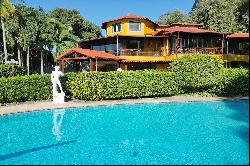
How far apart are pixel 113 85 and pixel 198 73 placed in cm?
784

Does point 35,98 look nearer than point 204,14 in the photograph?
Yes

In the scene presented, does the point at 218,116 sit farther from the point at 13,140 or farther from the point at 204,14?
the point at 204,14

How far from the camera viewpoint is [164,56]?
41.8m

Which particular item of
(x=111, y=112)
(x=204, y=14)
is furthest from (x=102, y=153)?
(x=204, y=14)

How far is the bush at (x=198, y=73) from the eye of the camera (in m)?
27.0

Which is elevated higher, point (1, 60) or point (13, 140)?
point (1, 60)

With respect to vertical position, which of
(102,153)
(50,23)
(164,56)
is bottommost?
(102,153)

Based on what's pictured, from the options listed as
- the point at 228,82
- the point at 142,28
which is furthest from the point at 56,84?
the point at 142,28

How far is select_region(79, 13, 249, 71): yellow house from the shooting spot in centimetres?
4011

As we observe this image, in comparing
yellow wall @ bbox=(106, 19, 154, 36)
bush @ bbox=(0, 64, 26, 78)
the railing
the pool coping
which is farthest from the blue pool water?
yellow wall @ bbox=(106, 19, 154, 36)

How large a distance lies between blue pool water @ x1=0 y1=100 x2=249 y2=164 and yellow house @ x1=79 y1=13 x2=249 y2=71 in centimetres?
1938

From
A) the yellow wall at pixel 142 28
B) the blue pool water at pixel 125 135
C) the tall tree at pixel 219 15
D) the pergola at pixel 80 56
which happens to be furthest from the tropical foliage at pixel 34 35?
the blue pool water at pixel 125 135

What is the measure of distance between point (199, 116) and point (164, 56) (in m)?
23.9

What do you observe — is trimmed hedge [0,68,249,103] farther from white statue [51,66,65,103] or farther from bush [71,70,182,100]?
white statue [51,66,65,103]
